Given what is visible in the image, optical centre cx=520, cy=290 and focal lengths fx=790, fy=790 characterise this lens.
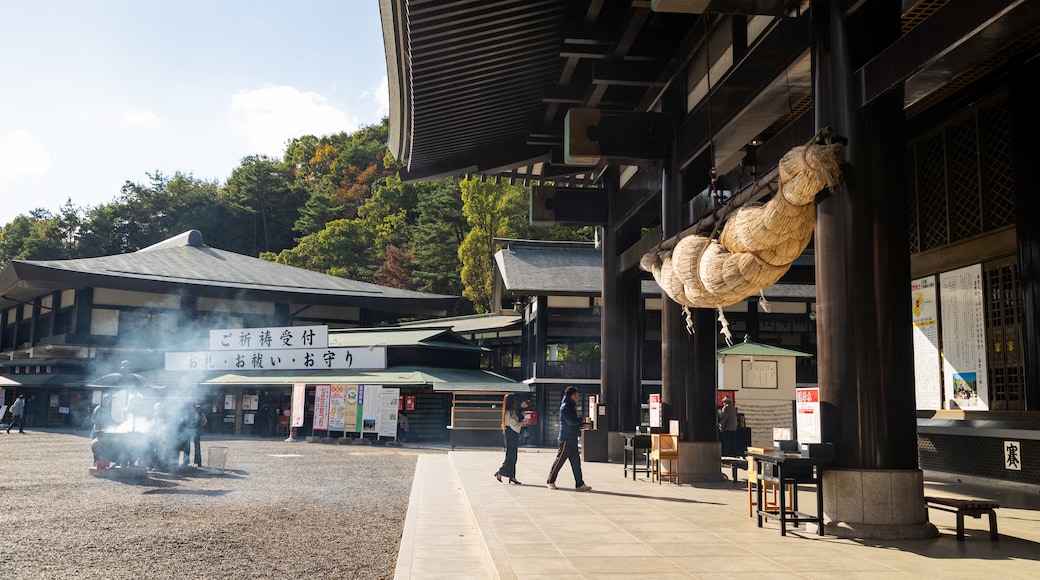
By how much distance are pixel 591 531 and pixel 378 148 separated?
52.4 m

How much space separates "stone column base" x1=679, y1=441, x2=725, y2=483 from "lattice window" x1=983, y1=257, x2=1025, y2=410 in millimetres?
3623

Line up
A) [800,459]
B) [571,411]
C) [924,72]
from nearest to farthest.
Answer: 1. [924,72]
2. [800,459]
3. [571,411]

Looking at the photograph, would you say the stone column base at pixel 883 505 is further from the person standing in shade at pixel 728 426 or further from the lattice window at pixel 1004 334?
the person standing in shade at pixel 728 426

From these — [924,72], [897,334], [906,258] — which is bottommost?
[897,334]

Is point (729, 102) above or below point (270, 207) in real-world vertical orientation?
below

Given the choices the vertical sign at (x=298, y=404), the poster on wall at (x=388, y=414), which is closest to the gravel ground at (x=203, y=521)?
the poster on wall at (x=388, y=414)

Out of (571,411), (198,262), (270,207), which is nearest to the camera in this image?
(571,411)

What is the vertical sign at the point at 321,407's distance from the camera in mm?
25648

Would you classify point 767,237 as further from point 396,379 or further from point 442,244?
point 442,244

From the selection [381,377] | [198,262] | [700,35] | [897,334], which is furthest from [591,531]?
[198,262]

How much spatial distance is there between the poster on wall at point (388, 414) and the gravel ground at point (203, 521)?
8.15m

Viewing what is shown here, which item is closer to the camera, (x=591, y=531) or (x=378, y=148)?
(x=591, y=531)

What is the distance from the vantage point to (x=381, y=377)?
83.0 ft

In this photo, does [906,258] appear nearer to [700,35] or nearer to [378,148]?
[700,35]
